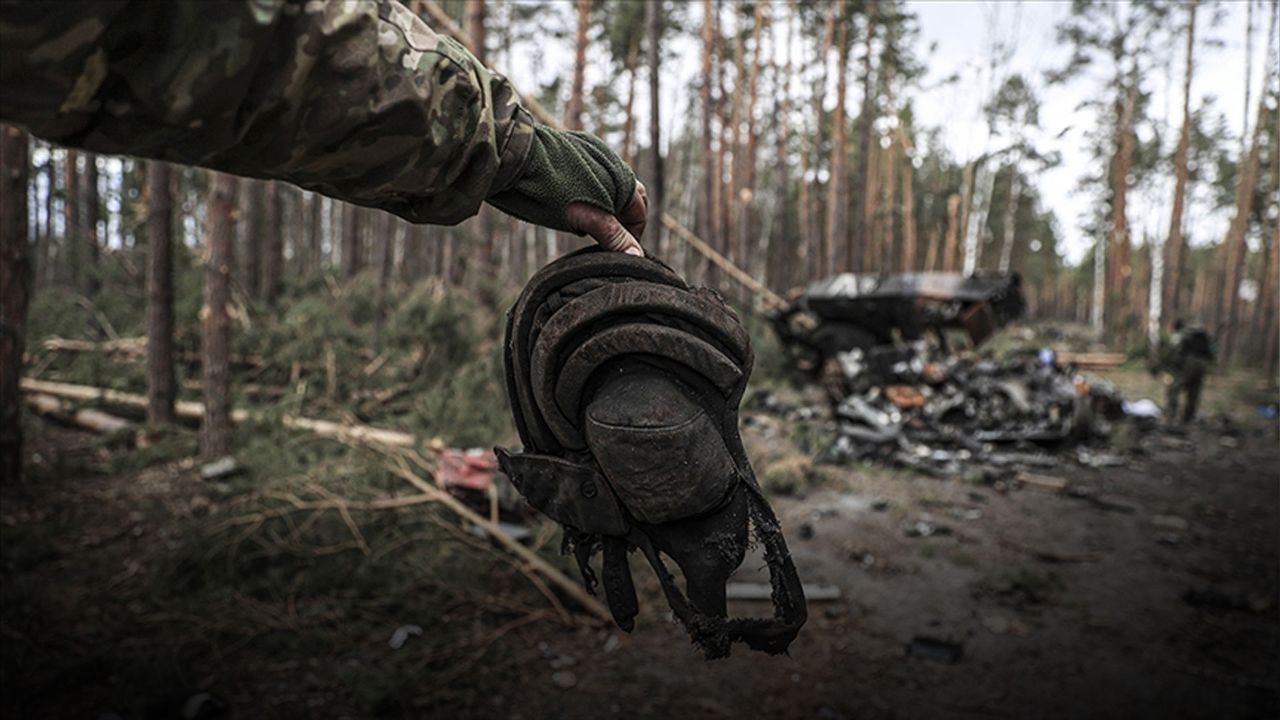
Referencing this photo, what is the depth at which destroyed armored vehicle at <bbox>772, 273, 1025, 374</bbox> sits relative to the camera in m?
11.1

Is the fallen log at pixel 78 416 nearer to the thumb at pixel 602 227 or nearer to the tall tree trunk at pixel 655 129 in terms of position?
the tall tree trunk at pixel 655 129

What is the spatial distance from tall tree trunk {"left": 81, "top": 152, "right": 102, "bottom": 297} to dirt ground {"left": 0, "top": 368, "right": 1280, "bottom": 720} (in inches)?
240

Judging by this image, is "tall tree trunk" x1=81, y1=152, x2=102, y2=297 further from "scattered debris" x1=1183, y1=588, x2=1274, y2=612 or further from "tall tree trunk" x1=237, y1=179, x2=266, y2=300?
"scattered debris" x1=1183, y1=588, x2=1274, y2=612

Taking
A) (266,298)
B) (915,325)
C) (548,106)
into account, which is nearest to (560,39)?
(548,106)

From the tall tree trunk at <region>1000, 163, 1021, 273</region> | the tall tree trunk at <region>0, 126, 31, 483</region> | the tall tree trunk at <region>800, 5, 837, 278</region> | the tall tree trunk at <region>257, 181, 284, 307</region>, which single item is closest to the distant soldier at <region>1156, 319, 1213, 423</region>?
the tall tree trunk at <region>800, 5, 837, 278</region>

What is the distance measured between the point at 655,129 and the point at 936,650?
737 centimetres

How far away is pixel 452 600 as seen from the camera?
443 cm

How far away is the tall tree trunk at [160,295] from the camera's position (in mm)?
7086

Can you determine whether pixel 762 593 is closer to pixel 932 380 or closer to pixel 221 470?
pixel 221 470

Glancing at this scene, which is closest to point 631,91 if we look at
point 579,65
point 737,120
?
point 737,120

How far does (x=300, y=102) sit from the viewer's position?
89cm

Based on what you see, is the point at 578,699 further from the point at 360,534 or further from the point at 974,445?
the point at 974,445

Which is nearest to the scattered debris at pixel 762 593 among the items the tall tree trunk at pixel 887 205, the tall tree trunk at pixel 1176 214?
the tall tree trunk at pixel 1176 214

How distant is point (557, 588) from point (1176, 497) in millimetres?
6815
